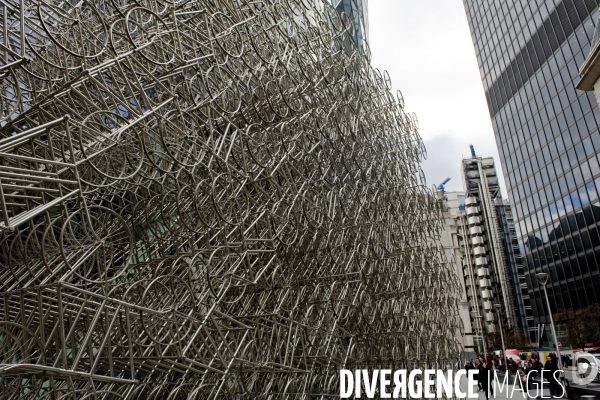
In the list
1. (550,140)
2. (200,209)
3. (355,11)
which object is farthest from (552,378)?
(550,140)

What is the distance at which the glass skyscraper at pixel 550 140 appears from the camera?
3139 centimetres

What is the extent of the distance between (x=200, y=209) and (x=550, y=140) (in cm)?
3569

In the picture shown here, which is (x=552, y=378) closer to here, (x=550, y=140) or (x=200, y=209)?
(x=200, y=209)

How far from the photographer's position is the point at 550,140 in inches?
1391

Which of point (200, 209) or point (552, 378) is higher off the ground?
point (200, 209)

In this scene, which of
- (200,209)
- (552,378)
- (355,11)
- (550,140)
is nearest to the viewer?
(200,209)

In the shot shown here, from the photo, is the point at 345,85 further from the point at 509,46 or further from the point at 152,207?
the point at 509,46

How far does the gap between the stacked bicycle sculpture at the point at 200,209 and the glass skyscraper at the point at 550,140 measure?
2346 centimetres

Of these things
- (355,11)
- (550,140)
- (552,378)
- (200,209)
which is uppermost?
(550,140)

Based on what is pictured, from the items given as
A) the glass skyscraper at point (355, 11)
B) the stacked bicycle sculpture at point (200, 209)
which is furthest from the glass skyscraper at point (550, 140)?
the stacked bicycle sculpture at point (200, 209)

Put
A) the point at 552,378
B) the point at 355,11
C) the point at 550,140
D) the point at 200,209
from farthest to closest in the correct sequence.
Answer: the point at 550,140 → the point at 355,11 → the point at 552,378 → the point at 200,209

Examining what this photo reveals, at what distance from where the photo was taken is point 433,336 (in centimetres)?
1145

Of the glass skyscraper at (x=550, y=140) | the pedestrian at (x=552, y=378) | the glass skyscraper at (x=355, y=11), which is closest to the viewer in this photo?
the pedestrian at (x=552, y=378)

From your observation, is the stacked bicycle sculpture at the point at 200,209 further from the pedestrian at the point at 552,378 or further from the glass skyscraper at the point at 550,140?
the glass skyscraper at the point at 550,140
